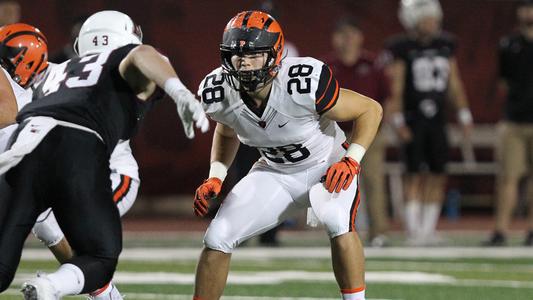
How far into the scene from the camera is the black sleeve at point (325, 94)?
171 inches

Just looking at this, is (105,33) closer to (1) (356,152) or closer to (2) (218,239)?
(2) (218,239)

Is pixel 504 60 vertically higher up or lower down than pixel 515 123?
higher up

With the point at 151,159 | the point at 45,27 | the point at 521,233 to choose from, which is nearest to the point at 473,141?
the point at 521,233

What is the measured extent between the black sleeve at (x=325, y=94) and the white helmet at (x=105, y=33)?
2.85ft

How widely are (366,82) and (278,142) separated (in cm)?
414

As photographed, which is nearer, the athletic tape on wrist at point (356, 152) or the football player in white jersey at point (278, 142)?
the football player in white jersey at point (278, 142)

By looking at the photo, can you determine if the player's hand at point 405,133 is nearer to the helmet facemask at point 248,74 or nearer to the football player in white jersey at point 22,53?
the helmet facemask at point 248,74

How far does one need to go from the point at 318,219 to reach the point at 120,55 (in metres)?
0.98

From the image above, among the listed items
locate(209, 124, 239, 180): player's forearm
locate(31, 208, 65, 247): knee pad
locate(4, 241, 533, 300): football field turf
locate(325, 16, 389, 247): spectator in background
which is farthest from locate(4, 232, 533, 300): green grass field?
locate(209, 124, 239, 180): player's forearm

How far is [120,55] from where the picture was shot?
4.12 meters

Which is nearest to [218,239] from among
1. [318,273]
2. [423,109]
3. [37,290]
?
[37,290]

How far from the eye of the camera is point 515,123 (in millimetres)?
8641

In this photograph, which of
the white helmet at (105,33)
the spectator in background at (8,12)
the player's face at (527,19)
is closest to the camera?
the white helmet at (105,33)

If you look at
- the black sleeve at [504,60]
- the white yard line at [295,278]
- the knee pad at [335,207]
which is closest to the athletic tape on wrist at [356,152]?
the knee pad at [335,207]
